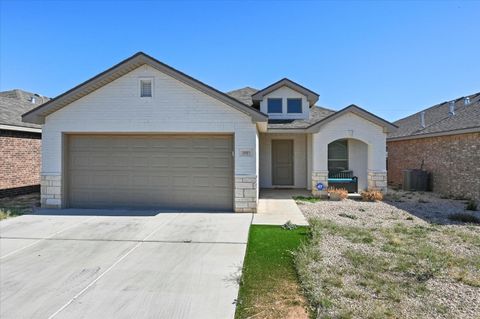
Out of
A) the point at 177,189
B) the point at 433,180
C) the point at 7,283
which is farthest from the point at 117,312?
the point at 433,180

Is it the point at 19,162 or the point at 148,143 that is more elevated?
the point at 148,143

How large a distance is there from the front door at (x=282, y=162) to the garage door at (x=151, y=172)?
5397 millimetres

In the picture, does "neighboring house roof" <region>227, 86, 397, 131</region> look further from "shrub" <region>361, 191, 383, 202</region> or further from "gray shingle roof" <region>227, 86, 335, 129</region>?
"shrub" <region>361, 191, 383, 202</region>

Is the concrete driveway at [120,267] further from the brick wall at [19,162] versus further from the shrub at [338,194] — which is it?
the brick wall at [19,162]

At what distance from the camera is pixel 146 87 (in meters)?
9.23

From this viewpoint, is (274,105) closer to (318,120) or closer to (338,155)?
(318,120)


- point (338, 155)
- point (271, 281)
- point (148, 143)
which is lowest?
point (271, 281)

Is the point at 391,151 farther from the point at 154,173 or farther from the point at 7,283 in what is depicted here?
the point at 7,283

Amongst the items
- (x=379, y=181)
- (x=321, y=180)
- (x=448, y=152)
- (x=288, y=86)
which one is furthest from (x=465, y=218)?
(x=288, y=86)

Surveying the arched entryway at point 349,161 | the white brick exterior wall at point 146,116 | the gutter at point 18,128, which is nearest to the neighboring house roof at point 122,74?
the white brick exterior wall at point 146,116

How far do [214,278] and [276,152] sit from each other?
1036 centimetres

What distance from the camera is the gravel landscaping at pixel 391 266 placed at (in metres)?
3.53

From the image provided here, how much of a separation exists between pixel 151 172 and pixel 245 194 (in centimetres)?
321

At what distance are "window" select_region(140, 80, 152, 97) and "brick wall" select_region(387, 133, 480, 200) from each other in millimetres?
12182
